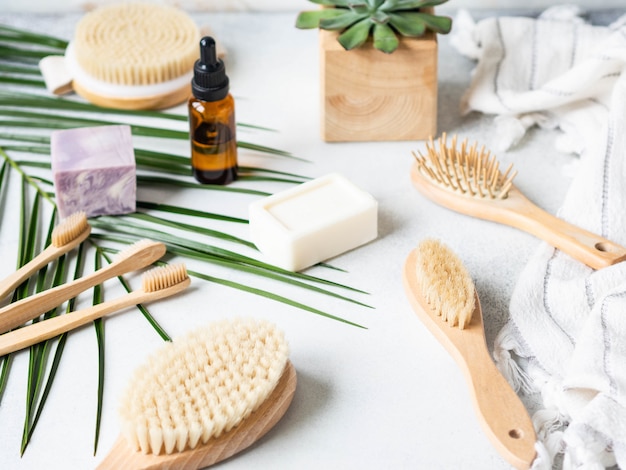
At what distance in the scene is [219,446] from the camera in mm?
730

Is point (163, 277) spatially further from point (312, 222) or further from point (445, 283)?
point (445, 283)

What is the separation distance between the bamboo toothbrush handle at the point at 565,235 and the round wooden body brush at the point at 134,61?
18.4 inches

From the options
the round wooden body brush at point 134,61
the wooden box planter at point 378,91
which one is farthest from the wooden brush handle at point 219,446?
the round wooden body brush at point 134,61

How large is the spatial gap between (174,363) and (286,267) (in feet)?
0.67

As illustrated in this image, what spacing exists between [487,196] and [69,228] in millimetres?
460

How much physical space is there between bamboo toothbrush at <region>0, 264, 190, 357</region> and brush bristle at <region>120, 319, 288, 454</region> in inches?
4.1

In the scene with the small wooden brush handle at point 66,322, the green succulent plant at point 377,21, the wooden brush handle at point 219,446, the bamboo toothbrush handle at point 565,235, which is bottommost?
the wooden brush handle at point 219,446

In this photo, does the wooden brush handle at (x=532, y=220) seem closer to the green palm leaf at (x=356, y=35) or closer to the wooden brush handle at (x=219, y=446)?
the green palm leaf at (x=356, y=35)

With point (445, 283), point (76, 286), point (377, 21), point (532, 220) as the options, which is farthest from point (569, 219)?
point (76, 286)

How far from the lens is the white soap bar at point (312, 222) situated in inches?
36.2

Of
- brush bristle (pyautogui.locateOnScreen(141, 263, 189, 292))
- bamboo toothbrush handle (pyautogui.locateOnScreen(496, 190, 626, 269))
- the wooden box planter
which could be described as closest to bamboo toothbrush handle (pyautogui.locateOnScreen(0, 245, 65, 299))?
brush bristle (pyautogui.locateOnScreen(141, 263, 189, 292))

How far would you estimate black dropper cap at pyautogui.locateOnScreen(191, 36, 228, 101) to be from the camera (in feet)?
3.12

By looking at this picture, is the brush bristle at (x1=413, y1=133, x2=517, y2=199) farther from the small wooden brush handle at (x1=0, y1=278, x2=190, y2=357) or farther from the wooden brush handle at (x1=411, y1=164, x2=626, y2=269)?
the small wooden brush handle at (x1=0, y1=278, x2=190, y2=357)

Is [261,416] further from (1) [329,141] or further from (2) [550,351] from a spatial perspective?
(1) [329,141]
